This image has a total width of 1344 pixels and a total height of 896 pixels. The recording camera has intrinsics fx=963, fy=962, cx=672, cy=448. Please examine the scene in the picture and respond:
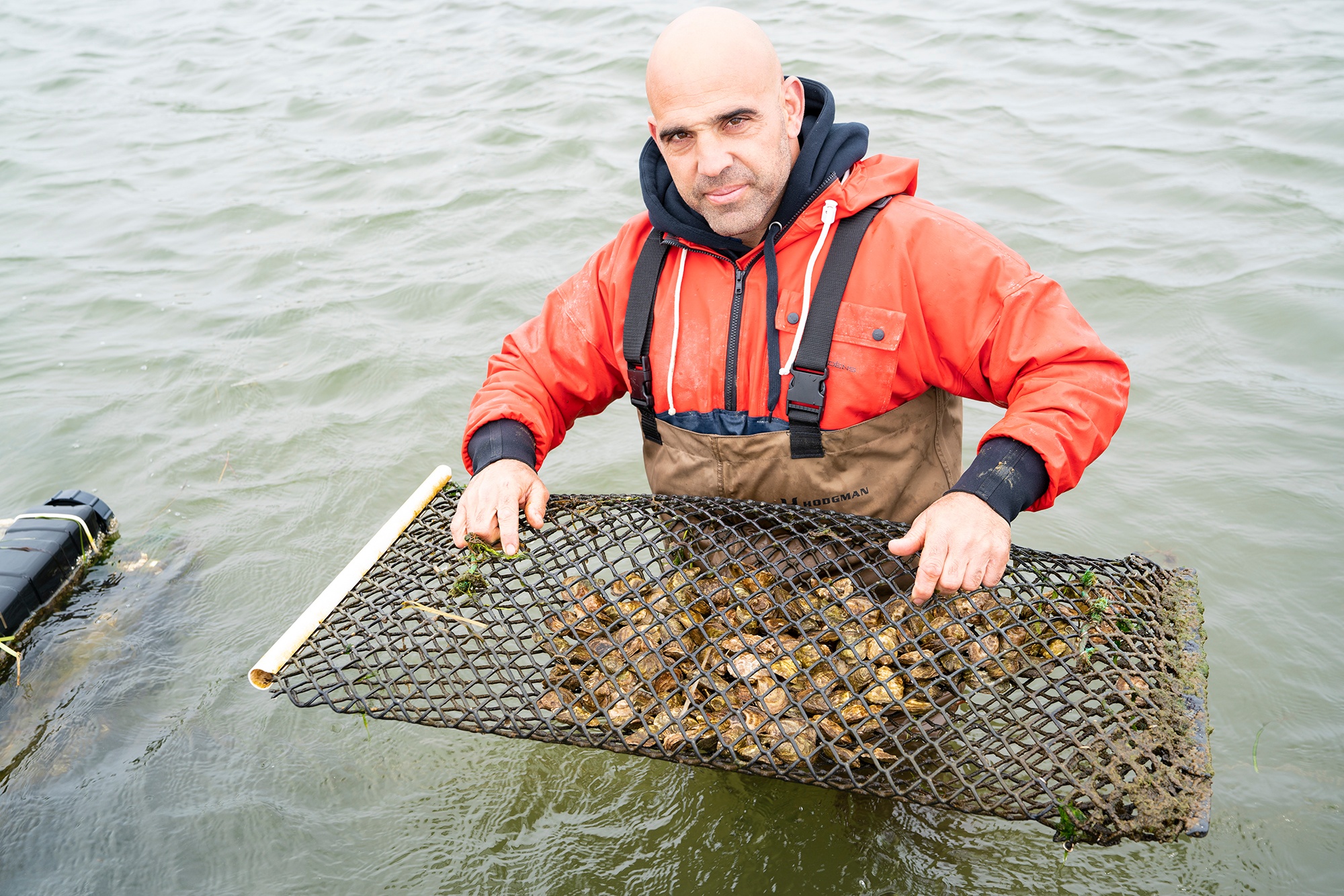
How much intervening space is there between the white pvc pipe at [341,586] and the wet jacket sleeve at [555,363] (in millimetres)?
182

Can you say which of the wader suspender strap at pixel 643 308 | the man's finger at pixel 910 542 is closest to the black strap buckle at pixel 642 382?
the wader suspender strap at pixel 643 308

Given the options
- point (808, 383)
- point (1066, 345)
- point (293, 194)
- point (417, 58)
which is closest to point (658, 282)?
point (808, 383)

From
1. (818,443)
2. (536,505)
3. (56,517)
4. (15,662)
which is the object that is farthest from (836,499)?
(56,517)

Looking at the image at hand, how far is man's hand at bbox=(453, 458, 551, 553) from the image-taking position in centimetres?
293

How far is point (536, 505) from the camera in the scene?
3.02 m

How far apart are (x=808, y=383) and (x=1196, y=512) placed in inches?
116

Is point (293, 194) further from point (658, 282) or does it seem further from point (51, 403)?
point (658, 282)

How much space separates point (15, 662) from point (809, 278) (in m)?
3.64

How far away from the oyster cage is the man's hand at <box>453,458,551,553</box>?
8 centimetres

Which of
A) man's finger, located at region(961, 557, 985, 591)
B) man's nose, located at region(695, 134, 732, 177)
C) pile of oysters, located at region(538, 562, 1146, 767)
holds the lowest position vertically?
pile of oysters, located at region(538, 562, 1146, 767)

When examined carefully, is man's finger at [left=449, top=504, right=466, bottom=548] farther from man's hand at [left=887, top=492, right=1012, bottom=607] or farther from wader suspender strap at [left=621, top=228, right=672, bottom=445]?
man's hand at [left=887, top=492, right=1012, bottom=607]

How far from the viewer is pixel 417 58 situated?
35.9 ft

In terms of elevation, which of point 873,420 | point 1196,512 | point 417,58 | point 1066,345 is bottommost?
point 1196,512

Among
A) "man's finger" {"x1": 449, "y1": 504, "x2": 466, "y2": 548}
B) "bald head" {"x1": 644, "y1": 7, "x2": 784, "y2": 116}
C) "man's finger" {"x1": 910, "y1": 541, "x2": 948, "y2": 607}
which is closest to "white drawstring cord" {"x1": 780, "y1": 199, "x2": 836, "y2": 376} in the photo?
"bald head" {"x1": 644, "y1": 7, "x2": 784, "y2": 116}
